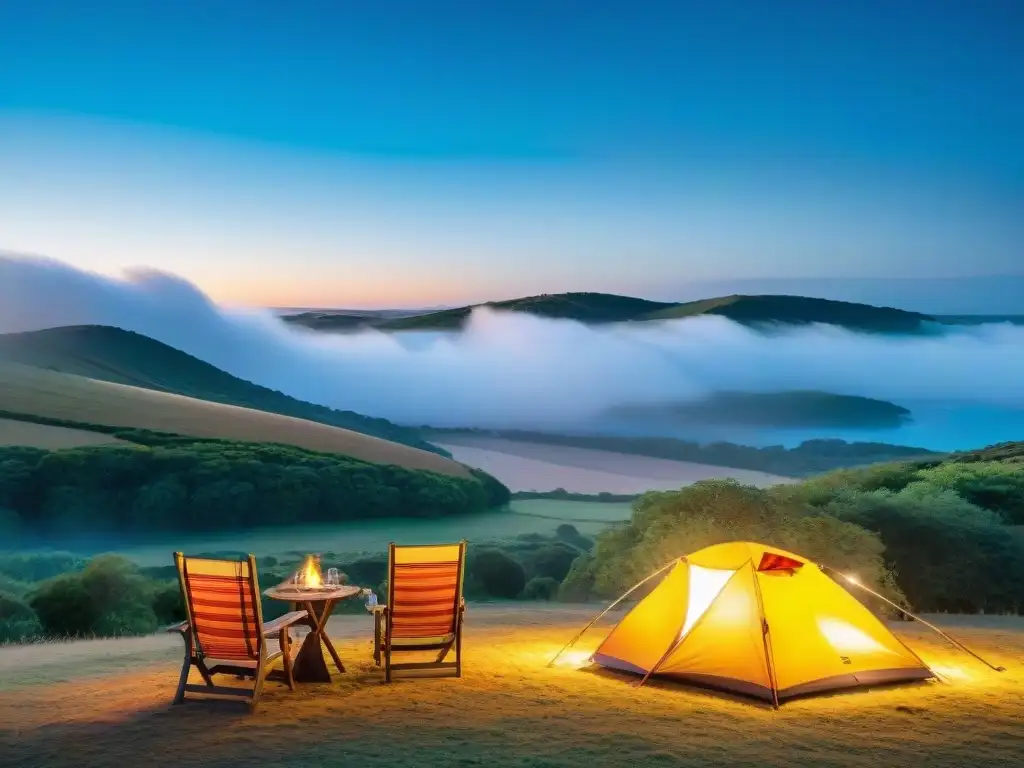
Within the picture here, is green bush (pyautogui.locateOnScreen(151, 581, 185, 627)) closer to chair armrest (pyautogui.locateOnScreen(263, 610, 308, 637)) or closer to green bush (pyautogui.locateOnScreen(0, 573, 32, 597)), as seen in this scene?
green bush (pyautogui.locateOnScreen(0, 573, 32, 597))

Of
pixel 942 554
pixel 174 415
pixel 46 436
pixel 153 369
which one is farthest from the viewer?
pixel 153 369

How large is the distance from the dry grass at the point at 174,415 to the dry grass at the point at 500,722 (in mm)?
26862

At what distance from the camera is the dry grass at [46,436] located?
32.3 m

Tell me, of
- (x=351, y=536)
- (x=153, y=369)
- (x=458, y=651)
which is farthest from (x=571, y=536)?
(x=458, y=651)

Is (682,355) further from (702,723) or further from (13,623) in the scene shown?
(702,723)

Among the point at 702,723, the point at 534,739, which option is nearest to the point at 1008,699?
the point at 702,723

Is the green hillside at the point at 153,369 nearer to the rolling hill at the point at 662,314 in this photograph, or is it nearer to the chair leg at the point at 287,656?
the rolling hill at the point at 662,314

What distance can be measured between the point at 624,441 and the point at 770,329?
770 cm

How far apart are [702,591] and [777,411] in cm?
3478

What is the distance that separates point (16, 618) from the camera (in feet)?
47.2

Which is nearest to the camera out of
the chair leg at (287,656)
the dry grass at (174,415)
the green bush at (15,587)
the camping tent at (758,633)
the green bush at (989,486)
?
the chair leg at (287,656)

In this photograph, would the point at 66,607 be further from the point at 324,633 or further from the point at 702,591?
the point at 702,591

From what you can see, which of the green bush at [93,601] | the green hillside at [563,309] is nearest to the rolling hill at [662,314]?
the green hillside at [563,309]

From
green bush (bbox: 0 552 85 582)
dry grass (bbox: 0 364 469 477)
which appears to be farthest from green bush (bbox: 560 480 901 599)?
dry grass (bbox: 0 364 469 477)
